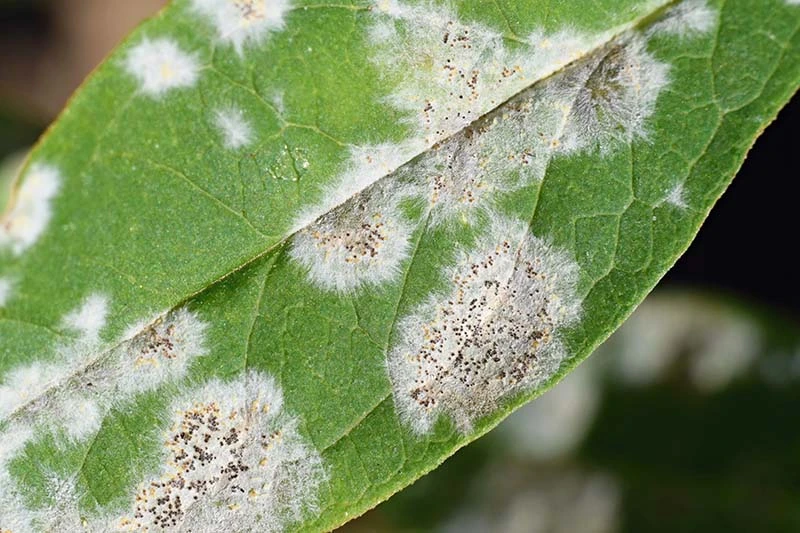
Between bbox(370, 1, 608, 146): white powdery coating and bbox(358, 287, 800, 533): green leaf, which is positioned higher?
bbox(370, 1, 608, 146): white powdery coating

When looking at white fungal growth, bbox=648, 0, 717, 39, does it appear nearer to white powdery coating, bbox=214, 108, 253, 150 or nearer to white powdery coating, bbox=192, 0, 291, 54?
white powdery coating, bbox=192, 0, 291, 54

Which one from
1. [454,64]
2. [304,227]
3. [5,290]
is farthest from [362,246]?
[5,290]

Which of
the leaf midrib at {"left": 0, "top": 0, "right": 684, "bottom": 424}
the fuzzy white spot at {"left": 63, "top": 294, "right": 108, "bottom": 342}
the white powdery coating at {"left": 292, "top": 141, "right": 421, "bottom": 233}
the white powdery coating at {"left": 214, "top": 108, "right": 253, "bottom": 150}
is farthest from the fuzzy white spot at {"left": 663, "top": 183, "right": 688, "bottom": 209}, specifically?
the fuzzy white spot at {"left": 63, "top": 294, "right": 108, "bottom": 342}

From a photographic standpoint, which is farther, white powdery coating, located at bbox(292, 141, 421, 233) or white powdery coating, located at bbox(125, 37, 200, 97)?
white powdery coating, located at bbox(292, 141, 421, 233)

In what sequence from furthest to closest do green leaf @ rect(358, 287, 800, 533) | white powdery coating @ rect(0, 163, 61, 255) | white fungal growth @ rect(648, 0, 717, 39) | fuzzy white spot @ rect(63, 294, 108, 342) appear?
green leaf @ rect(358, 287, 800, 533), white fungal growth @ rect(648, 0, 717, 39), fuzzy white spot @ rect(63, 294, 108, 342), white powdery coating @ rect(0, 163, 61, 255)

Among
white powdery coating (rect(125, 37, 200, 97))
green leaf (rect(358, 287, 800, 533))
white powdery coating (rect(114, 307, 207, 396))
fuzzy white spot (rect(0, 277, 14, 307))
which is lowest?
green leaf (rect(358, 287, 800, 533))

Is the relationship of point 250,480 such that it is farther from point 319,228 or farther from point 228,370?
point 319,228
